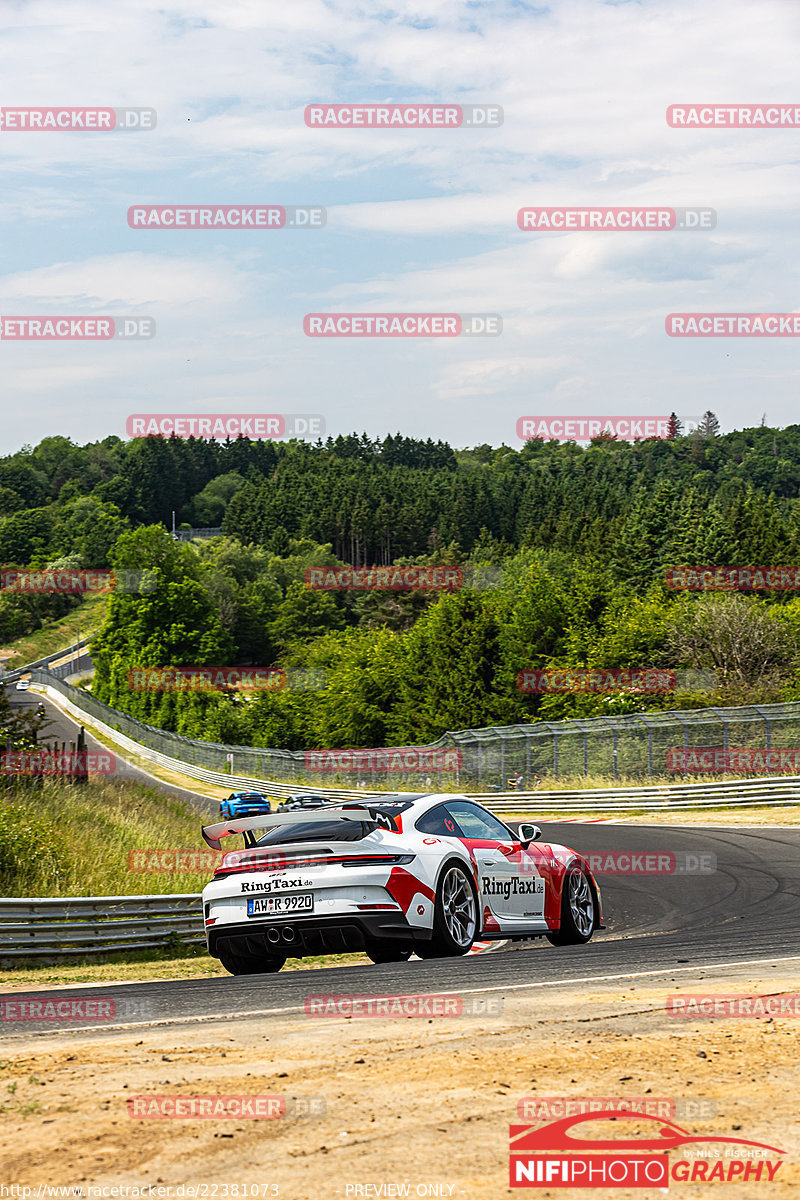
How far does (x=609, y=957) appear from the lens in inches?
366

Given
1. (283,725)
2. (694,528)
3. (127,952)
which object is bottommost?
(283,725)

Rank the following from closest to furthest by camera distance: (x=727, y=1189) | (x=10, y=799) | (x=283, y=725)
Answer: (x=727, y=1189) < (x=10, y=799) < (x=283, y=725)

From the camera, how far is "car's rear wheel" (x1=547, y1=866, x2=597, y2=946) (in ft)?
35.2

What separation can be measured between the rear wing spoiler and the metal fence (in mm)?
20443

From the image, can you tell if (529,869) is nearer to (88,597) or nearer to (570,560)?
(570,560)

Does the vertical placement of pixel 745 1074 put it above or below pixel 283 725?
above

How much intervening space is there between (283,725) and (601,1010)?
90.3m

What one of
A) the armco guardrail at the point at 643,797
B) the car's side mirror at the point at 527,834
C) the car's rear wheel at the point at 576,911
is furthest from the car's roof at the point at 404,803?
the armco guardrail at the point at 643,797

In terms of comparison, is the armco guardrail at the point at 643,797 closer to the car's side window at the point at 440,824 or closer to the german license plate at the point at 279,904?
the car's side window at the point at 440,824

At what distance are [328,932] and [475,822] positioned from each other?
2.00m

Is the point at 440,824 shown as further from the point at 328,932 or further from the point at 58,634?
the point at 58,634

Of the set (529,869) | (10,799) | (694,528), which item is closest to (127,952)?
(529,869)

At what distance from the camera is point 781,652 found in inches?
2307

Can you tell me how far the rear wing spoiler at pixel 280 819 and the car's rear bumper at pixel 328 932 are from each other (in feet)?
3.06
